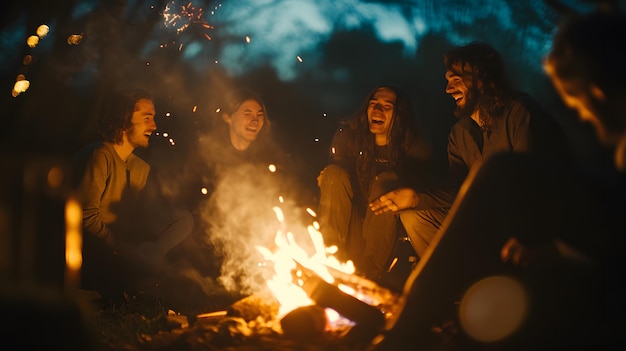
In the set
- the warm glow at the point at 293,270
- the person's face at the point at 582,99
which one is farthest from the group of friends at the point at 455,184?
the warm glow at the point at 293,270

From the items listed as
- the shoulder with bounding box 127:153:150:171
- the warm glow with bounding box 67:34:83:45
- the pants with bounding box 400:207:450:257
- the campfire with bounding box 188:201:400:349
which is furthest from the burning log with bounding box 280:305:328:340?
the warm glow with bounding box 67:34:83:45

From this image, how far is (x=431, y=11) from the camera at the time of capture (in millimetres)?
6730

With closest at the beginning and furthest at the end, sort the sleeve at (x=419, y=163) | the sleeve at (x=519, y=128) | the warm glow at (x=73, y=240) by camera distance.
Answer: the sleeve at (x=519, y=128), the warm glow at (x=73, y=240), the sleeve at (x=419, y=163)

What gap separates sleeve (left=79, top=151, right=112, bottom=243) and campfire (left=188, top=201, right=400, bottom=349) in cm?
155

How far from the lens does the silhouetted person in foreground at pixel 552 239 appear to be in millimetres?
2879

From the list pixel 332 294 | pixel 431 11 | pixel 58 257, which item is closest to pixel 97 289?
pixel 58 257

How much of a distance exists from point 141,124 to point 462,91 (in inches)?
118

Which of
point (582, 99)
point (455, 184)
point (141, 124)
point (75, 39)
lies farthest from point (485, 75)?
point (75, 39)

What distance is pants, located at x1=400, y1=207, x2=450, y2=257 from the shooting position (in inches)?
222

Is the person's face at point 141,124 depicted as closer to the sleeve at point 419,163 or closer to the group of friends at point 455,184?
the group of friends at point 455,184

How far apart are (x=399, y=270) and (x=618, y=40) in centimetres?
348

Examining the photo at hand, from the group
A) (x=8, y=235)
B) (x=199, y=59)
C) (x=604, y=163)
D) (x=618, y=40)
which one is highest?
(x=199, y=59)

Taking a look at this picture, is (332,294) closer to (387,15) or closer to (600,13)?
(600,13)

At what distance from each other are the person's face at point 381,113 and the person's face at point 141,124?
2097 millimetres
